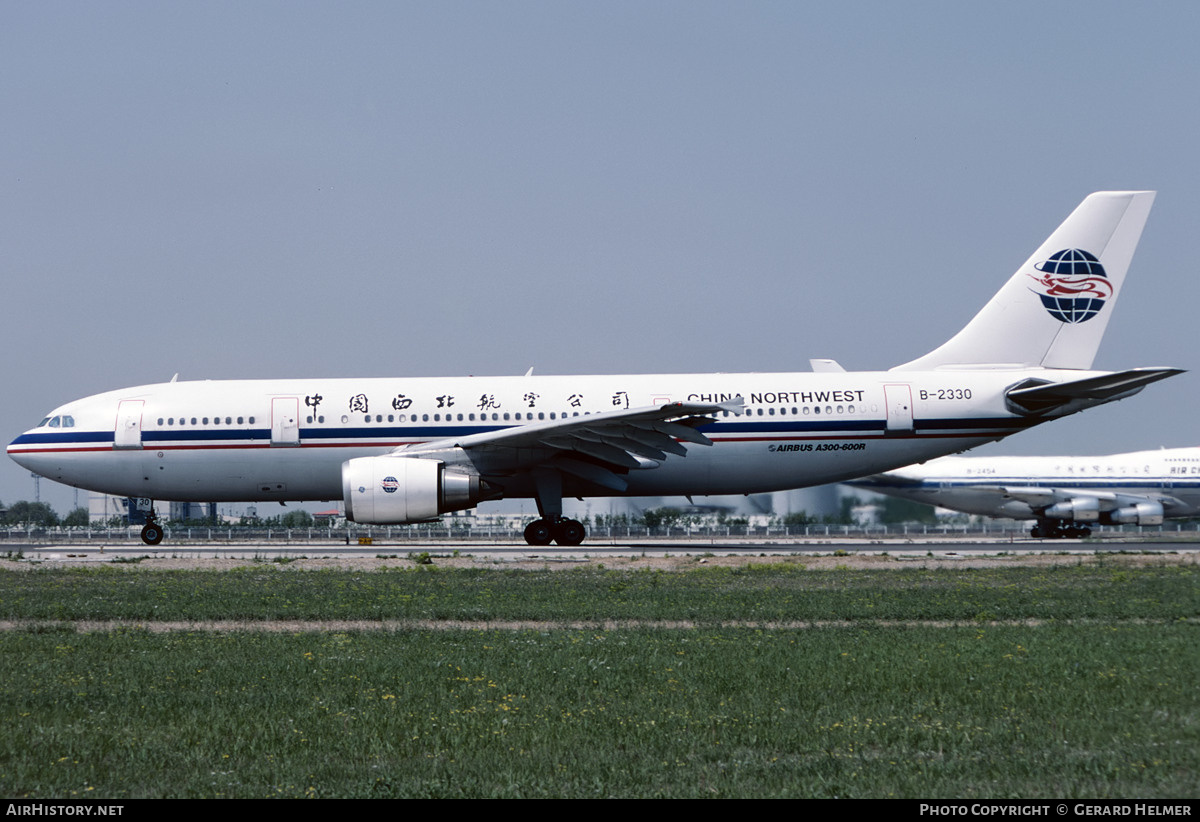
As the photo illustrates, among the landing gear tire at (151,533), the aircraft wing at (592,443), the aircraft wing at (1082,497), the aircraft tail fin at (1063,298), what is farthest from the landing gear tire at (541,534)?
the aircraft wing at (1082,497)

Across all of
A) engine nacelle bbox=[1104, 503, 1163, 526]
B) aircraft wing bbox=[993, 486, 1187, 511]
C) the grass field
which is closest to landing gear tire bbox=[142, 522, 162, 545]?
the grass field

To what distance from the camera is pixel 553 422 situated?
1094 inches

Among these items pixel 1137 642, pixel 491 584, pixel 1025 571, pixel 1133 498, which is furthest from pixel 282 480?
pixel 1133 498

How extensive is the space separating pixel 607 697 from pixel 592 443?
19.1 metres

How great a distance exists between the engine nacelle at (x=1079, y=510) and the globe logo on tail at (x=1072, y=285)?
14.4 meters

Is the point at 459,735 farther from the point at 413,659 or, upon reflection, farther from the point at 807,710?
the point at 413,659

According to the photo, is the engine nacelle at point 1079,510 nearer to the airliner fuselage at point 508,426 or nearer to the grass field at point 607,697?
the airliner fuselage at point 508,426

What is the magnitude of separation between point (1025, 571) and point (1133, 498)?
1027 inches

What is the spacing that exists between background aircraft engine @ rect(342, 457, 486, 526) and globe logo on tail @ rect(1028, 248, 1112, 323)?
54.7ft

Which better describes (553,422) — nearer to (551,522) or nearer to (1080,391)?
(551,522)

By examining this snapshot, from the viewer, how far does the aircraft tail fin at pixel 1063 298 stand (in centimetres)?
3066

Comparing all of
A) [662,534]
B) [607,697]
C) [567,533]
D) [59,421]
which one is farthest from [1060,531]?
[607,697]

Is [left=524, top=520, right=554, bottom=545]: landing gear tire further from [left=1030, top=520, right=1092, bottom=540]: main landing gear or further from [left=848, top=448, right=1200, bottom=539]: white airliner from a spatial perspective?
[left=1030, top=520, right=1092, bottom=540]: main landing gear

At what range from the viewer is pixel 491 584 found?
18.5 meters
